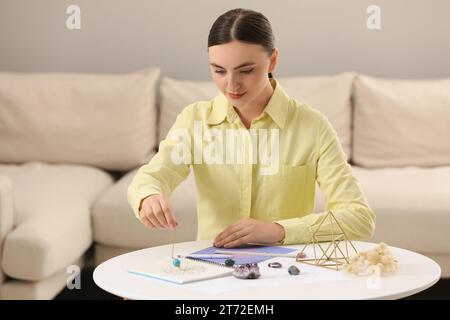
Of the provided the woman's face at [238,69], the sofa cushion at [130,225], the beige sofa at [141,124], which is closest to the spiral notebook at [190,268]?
the woman's face at [238,69]

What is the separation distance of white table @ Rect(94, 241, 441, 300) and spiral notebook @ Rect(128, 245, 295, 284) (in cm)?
1

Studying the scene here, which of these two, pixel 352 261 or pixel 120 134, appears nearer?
pixel 352 261

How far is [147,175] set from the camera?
1.72m

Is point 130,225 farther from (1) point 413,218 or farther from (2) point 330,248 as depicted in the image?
(2) point 330,248

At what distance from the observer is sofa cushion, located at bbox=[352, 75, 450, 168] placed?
→ 313 centimetres

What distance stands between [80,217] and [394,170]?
1200 millimetres

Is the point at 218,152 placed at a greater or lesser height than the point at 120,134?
greater

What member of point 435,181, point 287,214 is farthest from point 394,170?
point 287,214

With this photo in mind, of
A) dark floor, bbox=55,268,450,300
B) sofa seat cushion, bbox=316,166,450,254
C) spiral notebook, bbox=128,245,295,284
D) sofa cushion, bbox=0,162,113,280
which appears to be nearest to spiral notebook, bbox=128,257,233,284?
spiral notebook, bbox=128,245,295,284

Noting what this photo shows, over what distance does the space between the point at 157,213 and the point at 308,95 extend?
1.75 metres

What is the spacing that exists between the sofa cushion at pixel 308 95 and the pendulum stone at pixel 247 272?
6.01 ft

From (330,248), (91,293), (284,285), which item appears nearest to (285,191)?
(330,248)

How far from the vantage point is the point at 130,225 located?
2.69 meters

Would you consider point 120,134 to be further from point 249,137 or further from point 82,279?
point 249,137
